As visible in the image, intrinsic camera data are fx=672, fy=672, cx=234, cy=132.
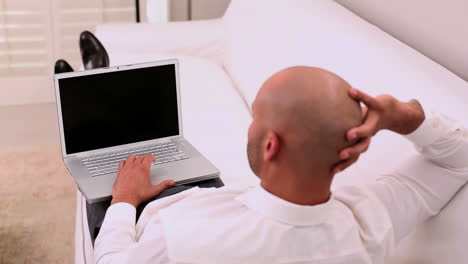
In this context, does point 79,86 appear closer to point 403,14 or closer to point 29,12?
point 403,14

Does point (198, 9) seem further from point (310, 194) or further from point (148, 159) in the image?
point (310, 194)

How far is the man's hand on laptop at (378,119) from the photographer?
90 cm

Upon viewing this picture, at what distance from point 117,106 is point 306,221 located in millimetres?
881

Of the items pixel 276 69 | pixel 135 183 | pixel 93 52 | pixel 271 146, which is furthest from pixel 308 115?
pixel 93 52

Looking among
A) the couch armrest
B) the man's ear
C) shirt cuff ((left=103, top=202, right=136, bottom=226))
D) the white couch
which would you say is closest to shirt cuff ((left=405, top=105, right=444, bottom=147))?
the white couch

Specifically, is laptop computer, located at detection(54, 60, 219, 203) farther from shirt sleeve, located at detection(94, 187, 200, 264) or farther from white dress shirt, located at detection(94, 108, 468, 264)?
white dress shirt, located at detection(94, 108, 468, 264)

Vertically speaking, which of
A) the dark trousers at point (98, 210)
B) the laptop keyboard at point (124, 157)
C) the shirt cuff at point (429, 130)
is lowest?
the dark trousers at point (98, 210)

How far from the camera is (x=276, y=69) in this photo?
6.70 feet

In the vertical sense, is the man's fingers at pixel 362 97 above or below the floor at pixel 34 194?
above

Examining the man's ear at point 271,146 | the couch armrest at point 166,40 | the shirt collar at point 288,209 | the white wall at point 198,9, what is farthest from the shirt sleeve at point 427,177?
the white wall at point 198,9

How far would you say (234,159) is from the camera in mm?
1873

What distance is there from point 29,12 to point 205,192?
2.30m

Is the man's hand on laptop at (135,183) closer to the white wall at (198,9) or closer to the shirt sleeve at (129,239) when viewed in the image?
the shirt sleeve at (129,239)

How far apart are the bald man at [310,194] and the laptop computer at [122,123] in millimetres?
464
